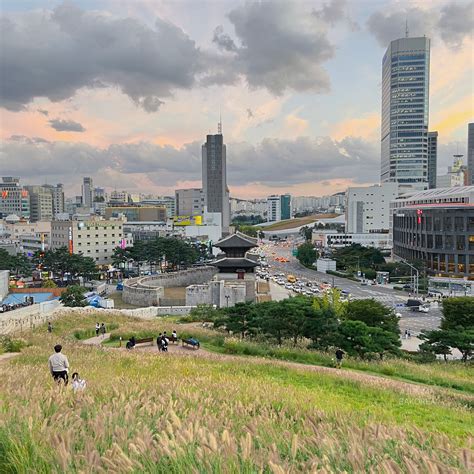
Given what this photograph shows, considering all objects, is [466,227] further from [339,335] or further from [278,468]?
[278,468]

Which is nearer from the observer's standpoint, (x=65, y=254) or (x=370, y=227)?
→ (x=65, y=254)

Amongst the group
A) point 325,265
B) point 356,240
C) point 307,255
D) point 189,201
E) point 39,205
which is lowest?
point 325,265

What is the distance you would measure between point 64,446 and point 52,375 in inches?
223

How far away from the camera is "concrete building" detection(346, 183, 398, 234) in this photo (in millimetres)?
101750

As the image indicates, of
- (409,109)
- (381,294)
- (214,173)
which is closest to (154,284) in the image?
(381,294)

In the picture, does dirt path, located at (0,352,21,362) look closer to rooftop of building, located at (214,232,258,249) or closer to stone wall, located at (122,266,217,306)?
stone wall, located at (122,266,217,306)

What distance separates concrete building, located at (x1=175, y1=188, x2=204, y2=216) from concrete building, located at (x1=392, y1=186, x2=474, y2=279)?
112 m

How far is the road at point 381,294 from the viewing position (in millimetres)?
38938

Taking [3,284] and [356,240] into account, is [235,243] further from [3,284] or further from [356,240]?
[356,240]

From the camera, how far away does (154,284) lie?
55250mm

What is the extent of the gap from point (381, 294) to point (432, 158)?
128531 mm

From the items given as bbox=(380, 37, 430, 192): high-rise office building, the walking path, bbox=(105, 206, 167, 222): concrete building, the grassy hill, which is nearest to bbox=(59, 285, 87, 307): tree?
the walking path

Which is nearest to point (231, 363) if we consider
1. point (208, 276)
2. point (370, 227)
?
point (208, 276)

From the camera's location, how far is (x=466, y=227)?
191 feet
